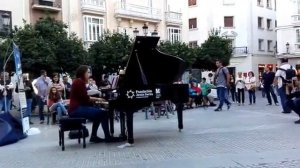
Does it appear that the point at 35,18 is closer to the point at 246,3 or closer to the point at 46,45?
the point at 46,45

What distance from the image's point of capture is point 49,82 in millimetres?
17688

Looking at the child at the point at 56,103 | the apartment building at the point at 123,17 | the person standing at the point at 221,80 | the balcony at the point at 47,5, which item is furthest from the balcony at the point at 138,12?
the child at the point at 56,103

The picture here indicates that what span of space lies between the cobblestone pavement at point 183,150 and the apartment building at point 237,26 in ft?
134

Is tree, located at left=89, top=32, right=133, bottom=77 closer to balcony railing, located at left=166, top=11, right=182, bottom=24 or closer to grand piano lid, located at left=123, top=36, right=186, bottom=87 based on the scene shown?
balcony railing, located at left=166, top=11, right=182, bottom=24

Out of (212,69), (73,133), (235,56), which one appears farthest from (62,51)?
(235,56)

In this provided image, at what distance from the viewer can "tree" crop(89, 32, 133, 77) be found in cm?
2873

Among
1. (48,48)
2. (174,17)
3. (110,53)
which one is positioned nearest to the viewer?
(48,48)

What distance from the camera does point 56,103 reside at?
16094 mm

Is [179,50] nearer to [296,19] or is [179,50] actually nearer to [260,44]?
[296,19]

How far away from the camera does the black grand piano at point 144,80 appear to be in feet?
31.7

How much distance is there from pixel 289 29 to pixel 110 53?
25.8 m

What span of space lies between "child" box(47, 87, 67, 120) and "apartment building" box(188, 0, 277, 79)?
124ft

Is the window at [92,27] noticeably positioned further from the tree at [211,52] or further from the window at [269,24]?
the window at [269,24]

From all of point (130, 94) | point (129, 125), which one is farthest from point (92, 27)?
point (129, 125)
